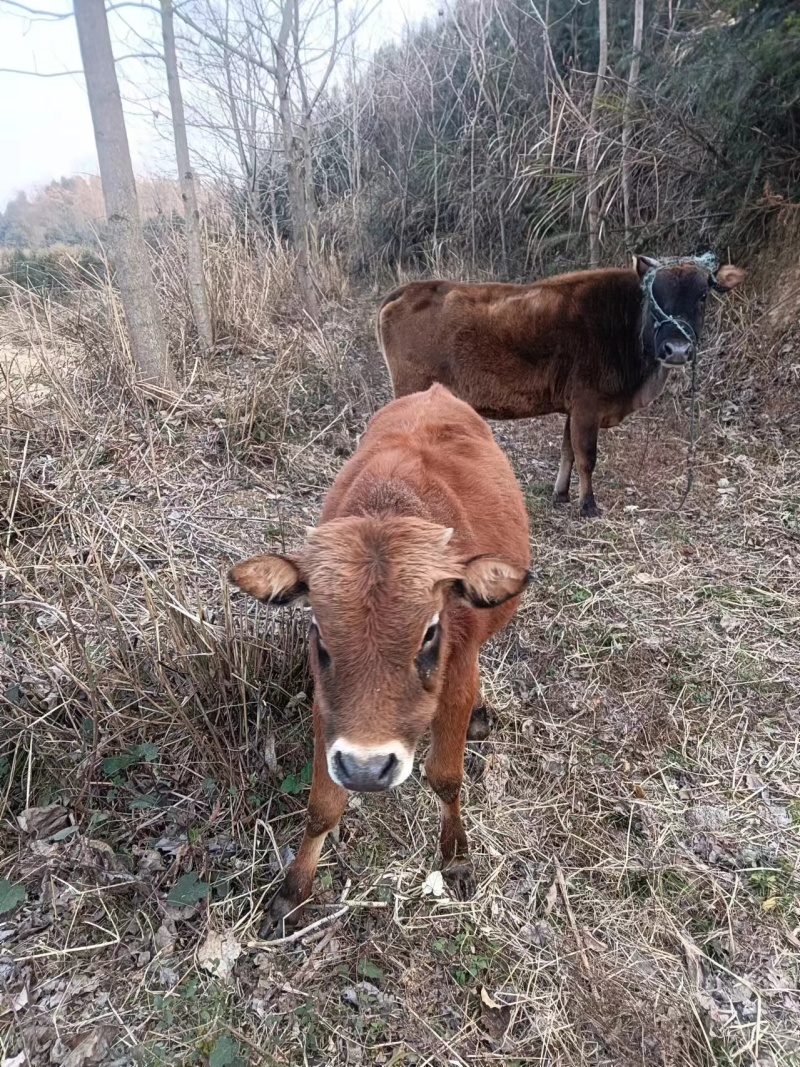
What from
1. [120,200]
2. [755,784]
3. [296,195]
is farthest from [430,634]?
[296,195]

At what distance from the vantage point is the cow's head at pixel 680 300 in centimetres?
462

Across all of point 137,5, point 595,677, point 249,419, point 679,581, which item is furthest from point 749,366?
point 137,5

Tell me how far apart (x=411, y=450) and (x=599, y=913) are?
2.02 meters

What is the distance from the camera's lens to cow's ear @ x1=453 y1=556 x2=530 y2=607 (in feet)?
5.75

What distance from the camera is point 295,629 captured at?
2941 millimetres

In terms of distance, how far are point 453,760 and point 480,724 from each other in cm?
83

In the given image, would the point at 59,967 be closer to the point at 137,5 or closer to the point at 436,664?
the point at 436,664

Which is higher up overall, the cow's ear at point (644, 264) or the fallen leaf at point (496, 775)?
the cow's ear at point (644, 264)

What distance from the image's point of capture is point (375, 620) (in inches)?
62.6

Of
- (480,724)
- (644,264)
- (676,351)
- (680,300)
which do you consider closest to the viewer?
(480,724)

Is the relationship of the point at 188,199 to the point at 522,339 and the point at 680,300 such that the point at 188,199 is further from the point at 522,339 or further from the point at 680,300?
the point at 680,300

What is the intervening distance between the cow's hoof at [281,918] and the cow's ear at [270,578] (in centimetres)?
132

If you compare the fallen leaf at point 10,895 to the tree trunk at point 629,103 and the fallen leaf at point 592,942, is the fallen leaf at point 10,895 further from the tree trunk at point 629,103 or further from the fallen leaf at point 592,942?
the tree trunk at point 629,103

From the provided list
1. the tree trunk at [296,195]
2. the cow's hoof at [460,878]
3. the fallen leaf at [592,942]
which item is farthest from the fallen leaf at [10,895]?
the tree trunk at [296,195]
